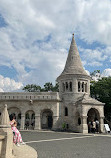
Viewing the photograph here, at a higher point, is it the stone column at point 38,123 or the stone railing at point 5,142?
the stone railing at point 5,142

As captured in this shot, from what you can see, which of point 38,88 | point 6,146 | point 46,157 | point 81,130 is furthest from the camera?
point 38,88

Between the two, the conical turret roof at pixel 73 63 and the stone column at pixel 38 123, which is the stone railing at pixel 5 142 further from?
the conical turret roof at pixel 73 63

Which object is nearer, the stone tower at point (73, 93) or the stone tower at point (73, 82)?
the stone tower at point (73, 93)

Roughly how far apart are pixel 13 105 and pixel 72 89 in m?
9.52

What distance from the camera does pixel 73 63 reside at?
25.9 metres

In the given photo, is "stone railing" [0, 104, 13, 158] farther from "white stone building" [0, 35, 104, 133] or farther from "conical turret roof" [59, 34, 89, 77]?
"conical turret roof" [59, 34, 89, 77]

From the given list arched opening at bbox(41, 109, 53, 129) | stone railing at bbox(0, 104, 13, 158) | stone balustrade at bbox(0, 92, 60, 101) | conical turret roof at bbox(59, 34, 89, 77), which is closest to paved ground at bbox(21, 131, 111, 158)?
stone railing at bbox(0, 104, 13, 158)

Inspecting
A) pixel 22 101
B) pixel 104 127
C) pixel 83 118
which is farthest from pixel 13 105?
pixel 104 127

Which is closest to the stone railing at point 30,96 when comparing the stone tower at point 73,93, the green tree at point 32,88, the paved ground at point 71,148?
the stone tower at point 73,93

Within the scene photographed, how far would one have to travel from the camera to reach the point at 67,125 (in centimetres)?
2330

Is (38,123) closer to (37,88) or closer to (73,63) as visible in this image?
(73,63)

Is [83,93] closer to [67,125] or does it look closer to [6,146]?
[67,125]

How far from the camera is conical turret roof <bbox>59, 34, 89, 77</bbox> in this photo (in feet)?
81.4

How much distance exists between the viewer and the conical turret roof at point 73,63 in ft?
81.4
